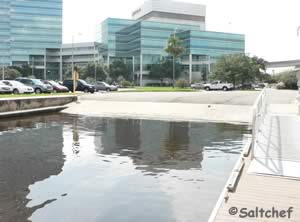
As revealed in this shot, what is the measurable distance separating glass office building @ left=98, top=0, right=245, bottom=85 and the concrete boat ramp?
116m

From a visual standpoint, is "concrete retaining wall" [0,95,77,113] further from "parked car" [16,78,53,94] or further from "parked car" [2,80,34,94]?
"parked car" [16,78,53,94]

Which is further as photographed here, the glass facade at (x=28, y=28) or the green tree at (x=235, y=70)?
the glass facade at (x=28, y=28)

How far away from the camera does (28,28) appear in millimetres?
147625

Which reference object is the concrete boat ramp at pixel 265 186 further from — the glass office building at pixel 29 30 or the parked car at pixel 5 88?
the glass office building at pixel 29 30

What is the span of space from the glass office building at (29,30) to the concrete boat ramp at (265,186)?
142999 millimetres

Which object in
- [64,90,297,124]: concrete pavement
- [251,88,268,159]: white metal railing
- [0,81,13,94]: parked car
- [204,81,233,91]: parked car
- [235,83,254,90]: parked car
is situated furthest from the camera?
[235,83,254,90]: parked car

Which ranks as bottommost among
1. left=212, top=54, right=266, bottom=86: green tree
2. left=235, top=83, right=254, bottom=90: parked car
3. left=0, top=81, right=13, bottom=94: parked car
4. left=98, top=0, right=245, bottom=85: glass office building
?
left=0, top=81, right=13, bottom=94: parked car

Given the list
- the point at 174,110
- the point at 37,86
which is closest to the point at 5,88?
the point at 37,86

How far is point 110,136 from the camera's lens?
15758mm

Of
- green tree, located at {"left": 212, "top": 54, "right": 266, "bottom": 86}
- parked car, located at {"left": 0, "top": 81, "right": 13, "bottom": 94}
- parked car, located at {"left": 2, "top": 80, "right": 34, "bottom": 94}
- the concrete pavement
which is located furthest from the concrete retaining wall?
green tree, located at {"left": 212, "top": 54, "right": 266, "bottom": 86}

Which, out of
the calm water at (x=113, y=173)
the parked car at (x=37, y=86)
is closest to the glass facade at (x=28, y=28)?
the parked car at (x=37, y=86)

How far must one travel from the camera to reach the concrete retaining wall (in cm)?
2338

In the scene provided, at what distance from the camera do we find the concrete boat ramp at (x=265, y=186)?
5.54 m

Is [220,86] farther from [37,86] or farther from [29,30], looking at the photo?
[29,30]
